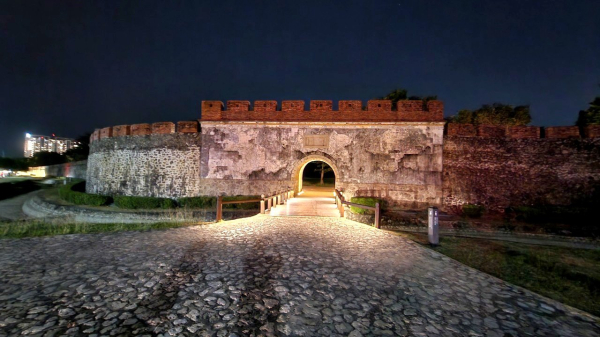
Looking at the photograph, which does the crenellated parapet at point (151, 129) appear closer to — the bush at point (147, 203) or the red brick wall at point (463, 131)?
the bush at point (147, 203)

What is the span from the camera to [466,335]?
2.79m

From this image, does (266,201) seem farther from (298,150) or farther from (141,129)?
(141,129)

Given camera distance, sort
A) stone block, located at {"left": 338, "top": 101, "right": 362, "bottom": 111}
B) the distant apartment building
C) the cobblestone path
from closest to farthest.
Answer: the cobblestone path → stone block, located at {"left": 338, "top": 101, "right": 362, "bottom": 111} → the distant apartment building

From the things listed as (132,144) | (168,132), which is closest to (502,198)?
(168,132)

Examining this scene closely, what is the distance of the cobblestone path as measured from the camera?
9.15 feet

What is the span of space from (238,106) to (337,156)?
18.8ft

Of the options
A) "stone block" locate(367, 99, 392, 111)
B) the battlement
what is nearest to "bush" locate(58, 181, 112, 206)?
the battlement

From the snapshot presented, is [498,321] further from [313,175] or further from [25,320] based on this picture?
[313,175]

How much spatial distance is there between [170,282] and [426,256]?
4768 mm

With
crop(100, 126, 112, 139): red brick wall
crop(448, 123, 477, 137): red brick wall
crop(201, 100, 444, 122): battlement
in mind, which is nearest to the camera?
crop(201, 100, 444, 122): battlement

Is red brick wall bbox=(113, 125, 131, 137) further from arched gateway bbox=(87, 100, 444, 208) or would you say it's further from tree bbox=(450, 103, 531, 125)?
tree bbox=(450, 103, 531, 125)

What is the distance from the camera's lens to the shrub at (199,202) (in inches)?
515

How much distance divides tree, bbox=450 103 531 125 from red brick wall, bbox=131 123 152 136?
22768 millimetres

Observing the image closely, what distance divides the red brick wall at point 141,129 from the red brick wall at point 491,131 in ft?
57.5
